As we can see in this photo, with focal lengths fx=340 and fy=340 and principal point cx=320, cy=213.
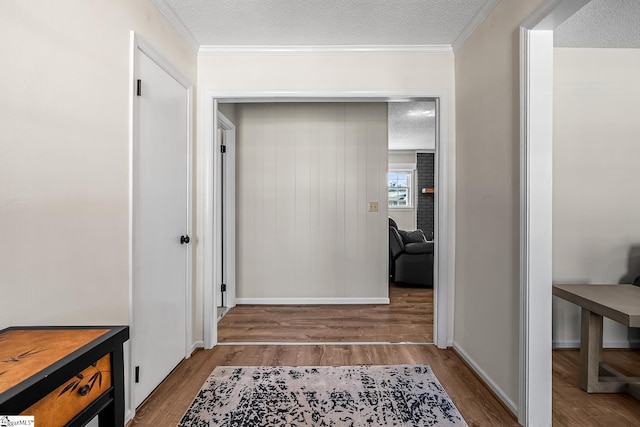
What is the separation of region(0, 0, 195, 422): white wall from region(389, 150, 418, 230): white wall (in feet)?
23.1

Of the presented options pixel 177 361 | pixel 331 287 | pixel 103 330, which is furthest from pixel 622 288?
pixel 177 361

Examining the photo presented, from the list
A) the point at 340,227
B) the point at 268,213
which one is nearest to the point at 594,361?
the point at 340,227

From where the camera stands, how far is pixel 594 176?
2848 mm

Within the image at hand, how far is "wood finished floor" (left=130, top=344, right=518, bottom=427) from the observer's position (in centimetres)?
191

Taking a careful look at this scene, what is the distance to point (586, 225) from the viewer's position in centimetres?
285

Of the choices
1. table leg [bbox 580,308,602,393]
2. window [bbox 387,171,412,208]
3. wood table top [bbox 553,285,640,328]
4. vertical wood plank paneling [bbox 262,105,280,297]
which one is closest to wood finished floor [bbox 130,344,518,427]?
table leg [bbox 580,308,602,393]

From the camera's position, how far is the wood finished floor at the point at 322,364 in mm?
1913

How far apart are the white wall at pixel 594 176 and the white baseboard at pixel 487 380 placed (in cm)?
86

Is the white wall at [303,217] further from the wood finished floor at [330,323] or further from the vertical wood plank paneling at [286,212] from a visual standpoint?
the wood finished floor at [330,323]

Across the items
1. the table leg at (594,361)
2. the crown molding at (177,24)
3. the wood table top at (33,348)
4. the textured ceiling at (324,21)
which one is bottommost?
the table leg at (594,361)

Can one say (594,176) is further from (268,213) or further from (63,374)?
(63,374)

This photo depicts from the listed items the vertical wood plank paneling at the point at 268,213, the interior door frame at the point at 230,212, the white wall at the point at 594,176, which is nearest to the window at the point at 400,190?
the vertical wood plank paneling at the point at 268,213

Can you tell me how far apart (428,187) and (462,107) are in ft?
18.9

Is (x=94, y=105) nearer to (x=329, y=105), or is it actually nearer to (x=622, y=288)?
(x=329, y=105)
